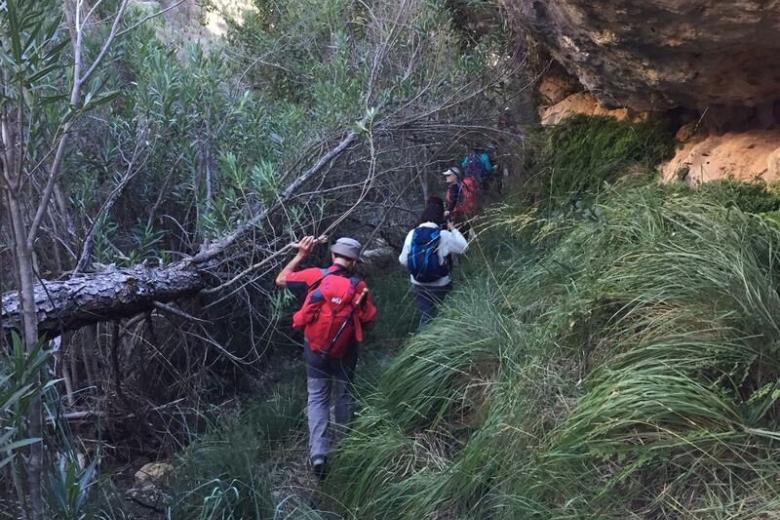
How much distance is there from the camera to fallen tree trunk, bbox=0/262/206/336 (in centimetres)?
447

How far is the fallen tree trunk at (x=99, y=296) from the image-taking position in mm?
4473

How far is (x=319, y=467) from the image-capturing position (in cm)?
493

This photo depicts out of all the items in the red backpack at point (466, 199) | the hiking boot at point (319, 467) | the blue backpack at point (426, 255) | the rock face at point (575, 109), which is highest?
the rock face at point (575, 109)

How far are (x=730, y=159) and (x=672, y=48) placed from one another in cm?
102

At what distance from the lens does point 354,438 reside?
4805 mm

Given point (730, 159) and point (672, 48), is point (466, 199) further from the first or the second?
point (672, 48)

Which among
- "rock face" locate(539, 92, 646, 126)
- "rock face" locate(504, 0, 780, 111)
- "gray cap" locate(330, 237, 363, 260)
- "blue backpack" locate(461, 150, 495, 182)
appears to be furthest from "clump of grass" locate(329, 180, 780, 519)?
"blue backpack" locate(461, 150, 495, 182)

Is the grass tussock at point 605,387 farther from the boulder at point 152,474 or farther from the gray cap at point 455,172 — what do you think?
the gray cap at point 455,172

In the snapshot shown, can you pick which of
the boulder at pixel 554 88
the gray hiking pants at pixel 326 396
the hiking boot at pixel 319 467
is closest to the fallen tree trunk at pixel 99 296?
the gray hiking pants at pixel 326 396

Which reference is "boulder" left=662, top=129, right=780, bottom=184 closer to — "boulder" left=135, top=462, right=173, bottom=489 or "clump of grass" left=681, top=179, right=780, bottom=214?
"clump of grass" left=681, top=179, right=780, bottom=214

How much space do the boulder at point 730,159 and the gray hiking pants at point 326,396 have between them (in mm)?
3028

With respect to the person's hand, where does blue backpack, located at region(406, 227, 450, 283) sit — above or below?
below

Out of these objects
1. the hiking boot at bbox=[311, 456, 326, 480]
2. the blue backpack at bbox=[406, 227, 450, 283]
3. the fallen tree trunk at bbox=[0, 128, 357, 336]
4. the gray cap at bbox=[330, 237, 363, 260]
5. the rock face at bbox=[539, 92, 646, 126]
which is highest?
the fallen tree trunk at bbox=[0, 128, 357, 336]

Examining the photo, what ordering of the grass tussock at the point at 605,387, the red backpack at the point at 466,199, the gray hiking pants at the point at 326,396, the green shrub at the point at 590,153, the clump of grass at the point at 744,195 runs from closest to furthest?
the grass tussock at the point at 605,387 < the clump of grass at the point at 744,195 < the gray hiking pants at the point at 326,396 < the green shrub at the point at 590,153 < the red backpack at the point at 466,199
